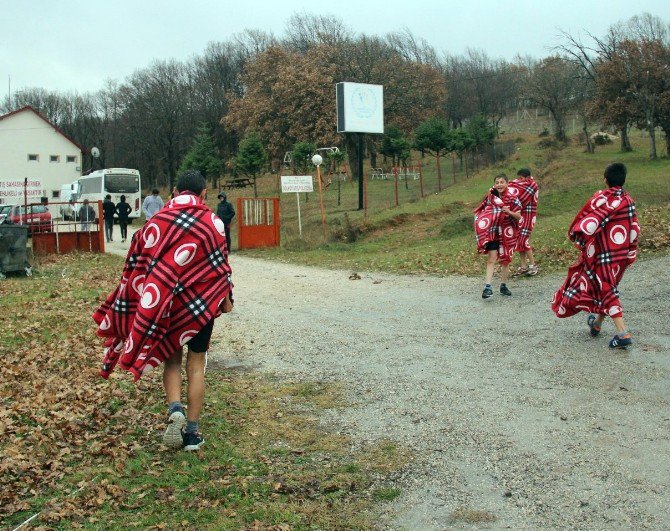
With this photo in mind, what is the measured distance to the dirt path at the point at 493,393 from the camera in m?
4.43

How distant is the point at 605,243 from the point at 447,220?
667 inches

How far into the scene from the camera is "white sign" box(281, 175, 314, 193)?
26.4m

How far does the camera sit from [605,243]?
27.5 feet

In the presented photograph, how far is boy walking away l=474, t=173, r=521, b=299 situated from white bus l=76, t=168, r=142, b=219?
126 feet

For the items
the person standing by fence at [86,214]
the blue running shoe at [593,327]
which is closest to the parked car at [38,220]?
the person standing by fence at [86,214]

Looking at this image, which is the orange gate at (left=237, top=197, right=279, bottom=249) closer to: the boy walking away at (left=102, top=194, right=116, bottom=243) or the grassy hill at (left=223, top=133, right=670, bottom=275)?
the grassy hill at (left=223, top=133, right=670, bottom=275)

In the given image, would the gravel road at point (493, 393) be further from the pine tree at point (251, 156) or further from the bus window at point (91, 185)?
the bus window at point (91, 185)

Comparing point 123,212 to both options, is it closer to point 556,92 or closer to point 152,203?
point 152,203

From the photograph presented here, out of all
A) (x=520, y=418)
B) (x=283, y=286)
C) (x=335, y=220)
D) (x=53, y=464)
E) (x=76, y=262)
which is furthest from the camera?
(x=335, y=220)

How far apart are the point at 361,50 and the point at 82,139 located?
1659 inches

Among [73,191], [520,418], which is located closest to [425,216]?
[520,418]

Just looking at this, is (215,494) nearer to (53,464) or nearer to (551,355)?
(53,464)

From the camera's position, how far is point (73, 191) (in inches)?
2169

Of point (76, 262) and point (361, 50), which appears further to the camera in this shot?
point (361, 50)
